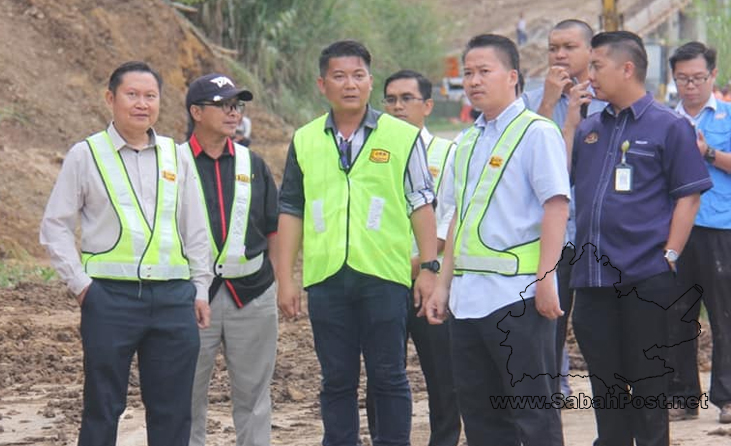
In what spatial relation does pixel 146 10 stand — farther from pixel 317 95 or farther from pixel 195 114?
pixel 195 114

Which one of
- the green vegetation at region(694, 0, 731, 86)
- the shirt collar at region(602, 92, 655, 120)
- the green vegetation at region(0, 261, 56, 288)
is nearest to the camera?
the shirt collar at region(602, 92, 655, 120)

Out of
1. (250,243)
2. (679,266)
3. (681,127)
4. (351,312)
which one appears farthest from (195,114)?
(679,266)

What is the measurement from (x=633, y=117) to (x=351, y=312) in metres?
1.76

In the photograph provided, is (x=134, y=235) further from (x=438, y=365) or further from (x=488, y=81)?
(x=438, y=365)

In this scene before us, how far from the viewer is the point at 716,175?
882 cm

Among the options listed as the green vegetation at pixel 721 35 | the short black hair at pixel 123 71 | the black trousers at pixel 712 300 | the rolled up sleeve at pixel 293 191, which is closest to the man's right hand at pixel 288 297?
the rolled up sleeve at pixel 293 191

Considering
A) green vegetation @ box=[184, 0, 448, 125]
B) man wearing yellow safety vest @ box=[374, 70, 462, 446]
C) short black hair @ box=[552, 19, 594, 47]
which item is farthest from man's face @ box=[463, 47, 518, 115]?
green vegetation @ box=[184, 0, 448, 125]

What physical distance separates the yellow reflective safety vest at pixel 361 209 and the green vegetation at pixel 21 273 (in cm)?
720

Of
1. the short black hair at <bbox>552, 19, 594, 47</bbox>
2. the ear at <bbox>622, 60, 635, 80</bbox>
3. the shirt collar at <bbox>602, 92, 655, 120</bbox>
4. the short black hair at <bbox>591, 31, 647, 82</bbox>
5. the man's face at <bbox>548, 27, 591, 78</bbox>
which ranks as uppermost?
the short black hair at <bbox>552, 19, 594, 47</bbox>

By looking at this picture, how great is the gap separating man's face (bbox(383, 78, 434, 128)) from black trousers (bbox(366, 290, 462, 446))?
1.21 m

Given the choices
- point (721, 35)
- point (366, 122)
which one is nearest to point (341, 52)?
point (366, 122)

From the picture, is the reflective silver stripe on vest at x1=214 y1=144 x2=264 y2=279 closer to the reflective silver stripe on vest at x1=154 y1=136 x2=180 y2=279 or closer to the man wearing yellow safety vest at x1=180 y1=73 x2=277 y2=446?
the man wearing yellow safety vest at x1=180 y1=73 x2=277 y2=446

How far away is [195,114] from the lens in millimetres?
7520

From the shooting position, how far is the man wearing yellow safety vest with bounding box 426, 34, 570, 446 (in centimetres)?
627
